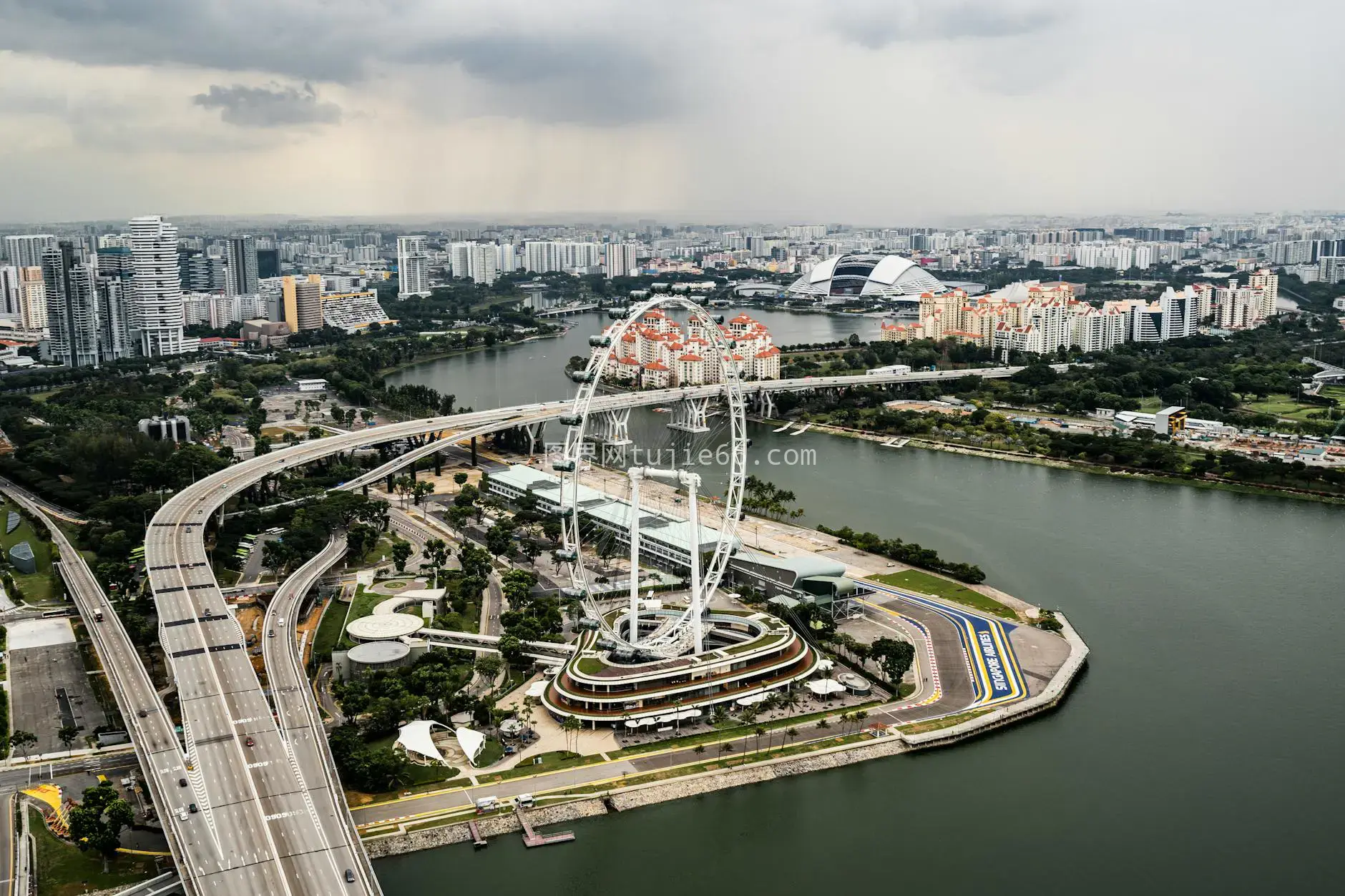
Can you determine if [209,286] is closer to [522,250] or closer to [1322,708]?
[522,250]

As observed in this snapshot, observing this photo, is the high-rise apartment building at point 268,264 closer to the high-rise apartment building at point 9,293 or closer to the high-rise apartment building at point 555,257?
the high-rise apartment building at point 555,257

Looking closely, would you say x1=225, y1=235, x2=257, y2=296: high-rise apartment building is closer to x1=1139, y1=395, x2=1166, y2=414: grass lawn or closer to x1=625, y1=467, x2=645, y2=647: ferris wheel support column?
x1=1139, y1=395, x2=1166, y2=414: grass lawn

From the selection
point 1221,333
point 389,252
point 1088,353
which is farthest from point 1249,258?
point 389,252

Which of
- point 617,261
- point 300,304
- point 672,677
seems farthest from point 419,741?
point 617,261

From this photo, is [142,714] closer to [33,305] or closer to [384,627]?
[384,627]

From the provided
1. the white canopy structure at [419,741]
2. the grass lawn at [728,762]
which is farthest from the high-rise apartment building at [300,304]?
the grass lawn at [728,762]
